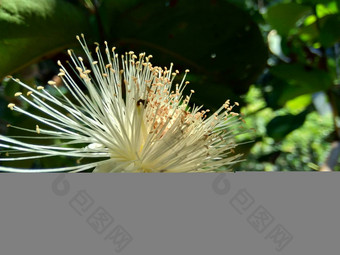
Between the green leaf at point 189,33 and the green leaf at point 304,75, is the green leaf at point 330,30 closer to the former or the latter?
the green leaf at point 304,75

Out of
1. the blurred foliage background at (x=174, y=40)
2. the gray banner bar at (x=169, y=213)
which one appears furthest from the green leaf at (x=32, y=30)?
the gray banner bar at (x=169, y=213)

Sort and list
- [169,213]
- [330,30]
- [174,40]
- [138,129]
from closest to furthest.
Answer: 1. [169,213]
2. [138,129]
3. [174,40]
4. [330,30]

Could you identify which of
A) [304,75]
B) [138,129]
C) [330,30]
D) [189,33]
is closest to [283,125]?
[304,75]

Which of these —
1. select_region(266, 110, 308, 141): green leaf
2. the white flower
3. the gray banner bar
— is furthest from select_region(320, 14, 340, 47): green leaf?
the gray banner bar

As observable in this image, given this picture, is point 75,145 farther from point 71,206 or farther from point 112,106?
point 71,206

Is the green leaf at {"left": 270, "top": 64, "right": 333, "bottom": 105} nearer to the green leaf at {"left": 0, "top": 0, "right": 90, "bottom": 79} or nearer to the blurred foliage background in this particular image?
the blurred foliage background

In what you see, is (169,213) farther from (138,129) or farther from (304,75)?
(304,75)
